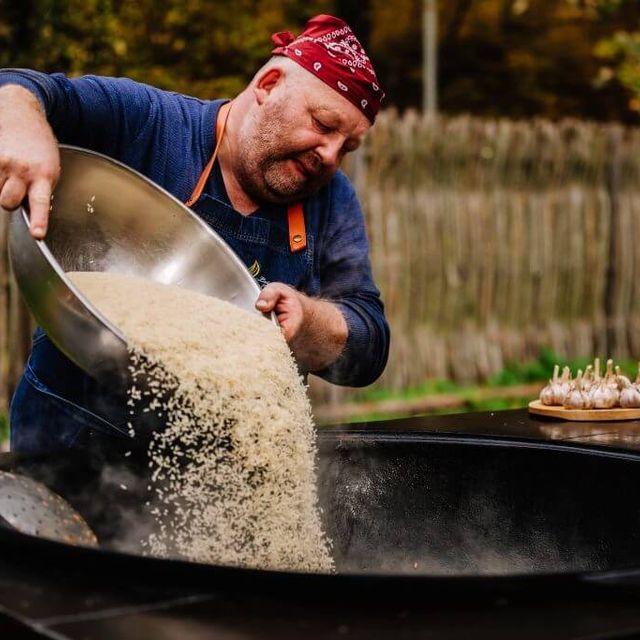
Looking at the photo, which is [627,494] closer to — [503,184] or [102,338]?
[102,338]

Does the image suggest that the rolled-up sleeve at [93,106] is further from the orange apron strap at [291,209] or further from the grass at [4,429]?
the grass at [4,429]

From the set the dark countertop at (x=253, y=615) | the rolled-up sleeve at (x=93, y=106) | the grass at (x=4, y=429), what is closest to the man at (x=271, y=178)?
the rolled-up sleeve at (x=93, y=106)

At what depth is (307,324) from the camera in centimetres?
210

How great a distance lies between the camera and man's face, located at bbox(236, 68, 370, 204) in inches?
85.1

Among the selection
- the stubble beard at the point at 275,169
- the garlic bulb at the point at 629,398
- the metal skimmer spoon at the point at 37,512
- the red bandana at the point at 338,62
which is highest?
the red bandana at the point at 338,62

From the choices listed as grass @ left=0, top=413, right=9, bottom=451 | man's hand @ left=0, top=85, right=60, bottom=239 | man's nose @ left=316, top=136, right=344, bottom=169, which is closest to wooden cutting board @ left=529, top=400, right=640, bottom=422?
man's nose @ left=316, top=136, right=344, bottom=169

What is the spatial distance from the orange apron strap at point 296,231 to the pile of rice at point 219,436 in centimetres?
49

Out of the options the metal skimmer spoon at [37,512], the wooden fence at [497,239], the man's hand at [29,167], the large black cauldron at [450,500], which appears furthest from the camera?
the wooden fence at [497,239]

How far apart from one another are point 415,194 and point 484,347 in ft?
3.63

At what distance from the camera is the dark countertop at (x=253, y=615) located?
3.63 feet

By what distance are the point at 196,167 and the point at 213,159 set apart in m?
0.04

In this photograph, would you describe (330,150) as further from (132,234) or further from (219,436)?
(219,436)

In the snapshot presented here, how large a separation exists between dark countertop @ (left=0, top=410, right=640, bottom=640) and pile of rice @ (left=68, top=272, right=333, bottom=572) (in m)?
0.48

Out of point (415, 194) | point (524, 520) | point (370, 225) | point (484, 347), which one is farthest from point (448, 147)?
point (524, 520)
